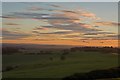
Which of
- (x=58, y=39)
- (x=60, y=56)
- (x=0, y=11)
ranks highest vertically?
(x=0, y=11)

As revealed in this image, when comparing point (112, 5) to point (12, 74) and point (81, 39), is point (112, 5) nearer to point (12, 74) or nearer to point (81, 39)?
point (81, 39)

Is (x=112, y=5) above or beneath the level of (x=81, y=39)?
above

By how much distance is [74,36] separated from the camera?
7.55 meters

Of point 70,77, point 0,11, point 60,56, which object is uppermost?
point 0,11

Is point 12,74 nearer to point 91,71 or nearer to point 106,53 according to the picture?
point 91,71

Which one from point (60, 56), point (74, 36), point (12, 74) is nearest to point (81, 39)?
point (74, 36)

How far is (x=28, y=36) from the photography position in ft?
24.7

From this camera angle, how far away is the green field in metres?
7.41

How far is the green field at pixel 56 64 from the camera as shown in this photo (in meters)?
7.41

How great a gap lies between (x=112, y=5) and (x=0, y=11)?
3085 mm

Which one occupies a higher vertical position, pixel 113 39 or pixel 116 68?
pixel 113 39

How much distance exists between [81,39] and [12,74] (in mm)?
2117

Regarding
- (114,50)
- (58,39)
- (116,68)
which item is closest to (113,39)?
(114,50)

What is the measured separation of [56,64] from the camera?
24.5 ft
